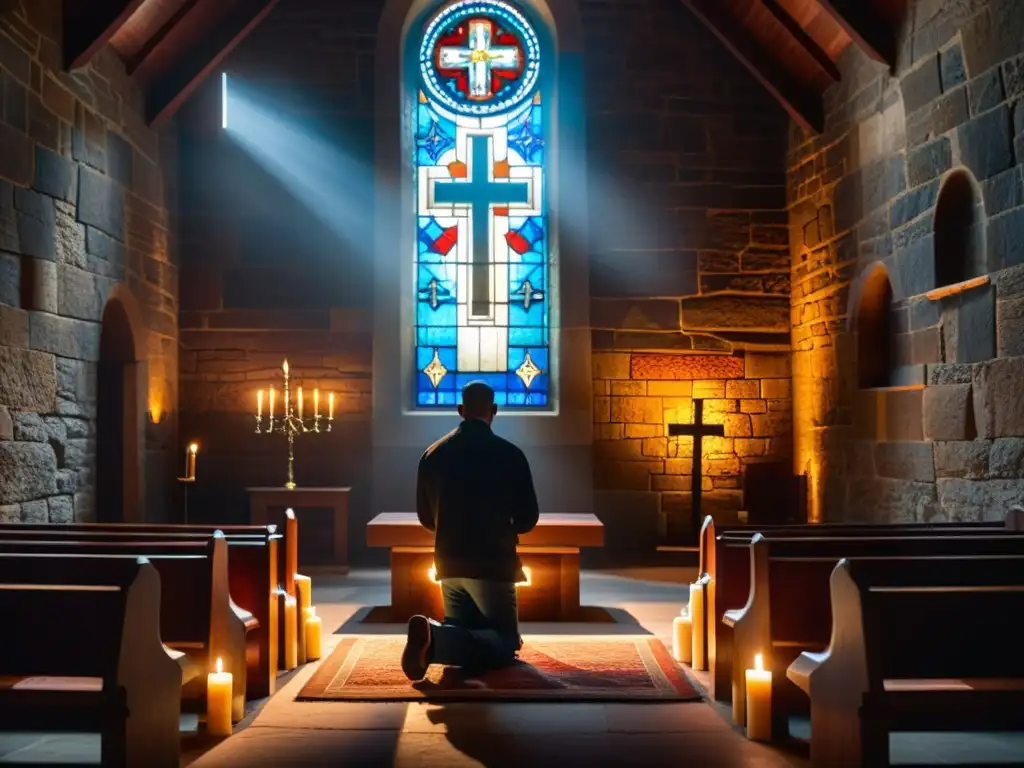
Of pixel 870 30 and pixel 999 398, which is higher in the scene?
pixel 870 30

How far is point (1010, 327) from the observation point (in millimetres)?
5422

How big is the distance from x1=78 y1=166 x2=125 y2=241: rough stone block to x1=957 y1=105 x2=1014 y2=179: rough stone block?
5.43 metres

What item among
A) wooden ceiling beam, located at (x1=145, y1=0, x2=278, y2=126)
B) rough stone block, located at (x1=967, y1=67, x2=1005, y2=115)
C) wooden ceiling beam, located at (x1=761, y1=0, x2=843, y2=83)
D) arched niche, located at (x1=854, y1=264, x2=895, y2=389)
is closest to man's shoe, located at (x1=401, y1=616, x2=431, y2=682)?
rough stone block, located at (x1=967, y1=67, x2=1005, y2=115)

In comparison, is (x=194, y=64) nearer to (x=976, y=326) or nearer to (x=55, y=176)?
(x=55, y=176)

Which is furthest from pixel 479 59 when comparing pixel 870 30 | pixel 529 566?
pixel 529 566

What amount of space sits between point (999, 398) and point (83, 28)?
591 cm

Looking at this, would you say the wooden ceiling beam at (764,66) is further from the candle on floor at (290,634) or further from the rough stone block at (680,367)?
the candle on floor at (290,634)

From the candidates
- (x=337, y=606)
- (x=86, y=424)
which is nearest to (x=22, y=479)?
(x=86, y=424)

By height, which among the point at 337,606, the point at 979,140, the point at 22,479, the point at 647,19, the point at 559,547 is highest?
the point at 647,19

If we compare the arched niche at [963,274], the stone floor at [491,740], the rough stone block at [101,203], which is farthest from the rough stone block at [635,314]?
the stone floor at [491,740]

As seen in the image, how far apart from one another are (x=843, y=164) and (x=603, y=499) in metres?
3.24

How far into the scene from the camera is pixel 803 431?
852cm

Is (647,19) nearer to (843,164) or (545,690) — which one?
(843,164)

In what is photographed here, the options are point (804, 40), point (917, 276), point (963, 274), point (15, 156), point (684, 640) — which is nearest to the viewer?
point (684, 640)
